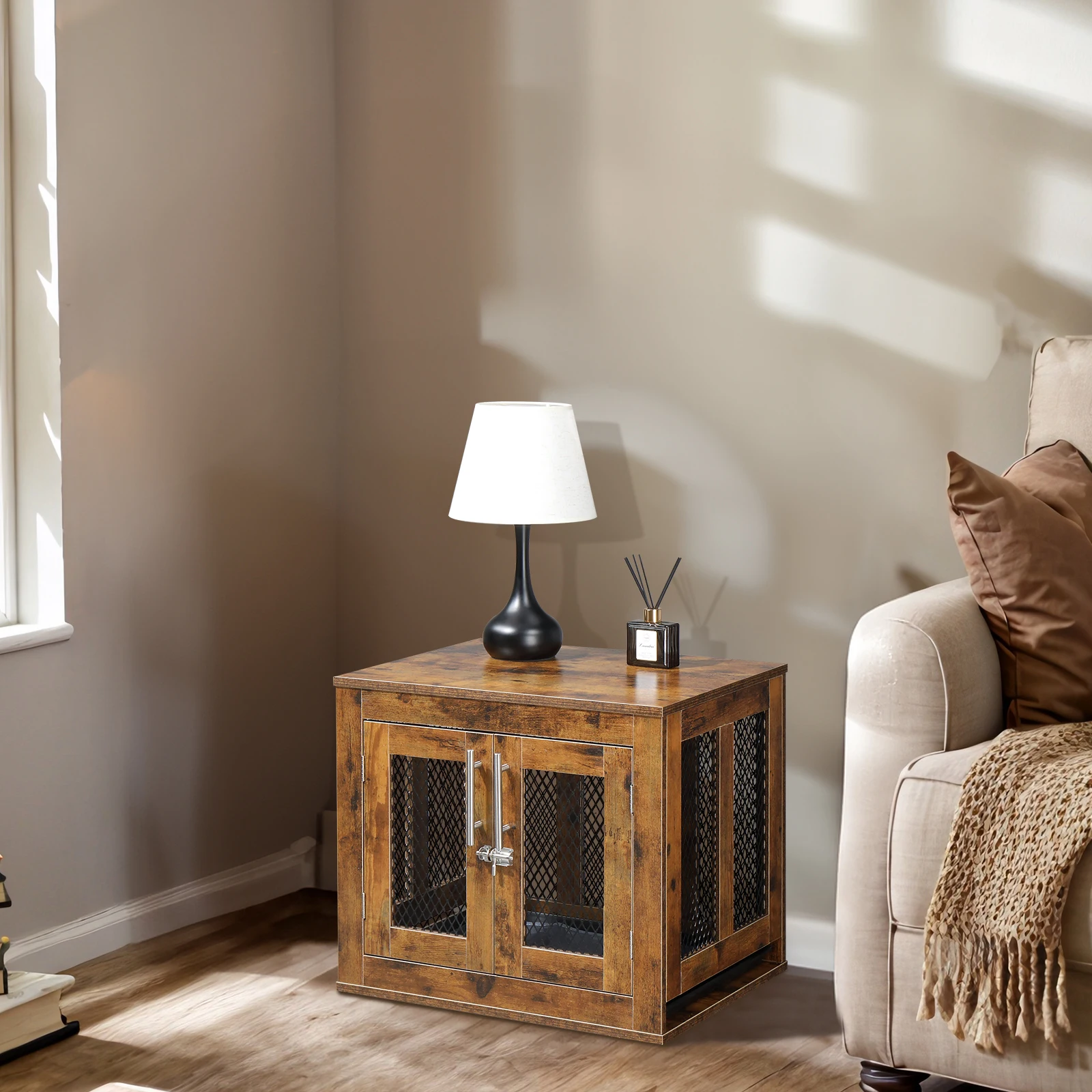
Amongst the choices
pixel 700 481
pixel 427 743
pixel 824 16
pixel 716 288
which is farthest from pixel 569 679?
pixel 824 16

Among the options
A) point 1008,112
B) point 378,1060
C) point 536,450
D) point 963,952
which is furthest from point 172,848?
point 1008,112

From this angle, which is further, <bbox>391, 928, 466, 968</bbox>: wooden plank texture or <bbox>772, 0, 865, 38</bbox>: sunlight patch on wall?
<bbox>772, 0, 865, 38</bbox>: sunlight patch on wall

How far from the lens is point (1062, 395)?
7.51 ft

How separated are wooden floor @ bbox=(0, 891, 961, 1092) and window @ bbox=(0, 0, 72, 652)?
0.65 meters

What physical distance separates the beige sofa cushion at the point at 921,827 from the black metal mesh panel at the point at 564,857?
0.53 metres

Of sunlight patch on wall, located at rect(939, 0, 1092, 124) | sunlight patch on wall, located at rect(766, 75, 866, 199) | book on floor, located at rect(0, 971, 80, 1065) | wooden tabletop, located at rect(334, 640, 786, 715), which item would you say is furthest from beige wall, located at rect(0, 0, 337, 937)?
sunlight patch on wall, located at rect(939, 0, 1092, 124)

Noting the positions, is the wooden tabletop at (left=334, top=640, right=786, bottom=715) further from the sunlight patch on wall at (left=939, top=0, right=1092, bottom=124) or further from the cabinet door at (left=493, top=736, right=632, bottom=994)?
the sunlight patch on wall at (left=939, top=0, right=1092, bottom=124)

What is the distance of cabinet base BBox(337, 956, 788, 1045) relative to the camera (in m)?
2.16

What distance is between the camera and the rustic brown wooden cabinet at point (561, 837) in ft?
7.00

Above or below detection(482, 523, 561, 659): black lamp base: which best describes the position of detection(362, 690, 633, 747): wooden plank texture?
below

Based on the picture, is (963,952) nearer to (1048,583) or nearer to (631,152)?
(1048,583)

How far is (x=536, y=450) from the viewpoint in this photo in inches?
93.5

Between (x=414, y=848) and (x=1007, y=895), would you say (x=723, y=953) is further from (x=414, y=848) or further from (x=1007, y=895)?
(x=1007, y=895)

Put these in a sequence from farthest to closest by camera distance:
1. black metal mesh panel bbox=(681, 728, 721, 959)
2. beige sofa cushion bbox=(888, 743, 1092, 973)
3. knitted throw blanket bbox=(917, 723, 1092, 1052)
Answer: black metal mesh panel bbox=(681, 728, 721, 959), beige sofa cushion bbox=(888, 743, 1092, 973), knitted throw blanket bbox=(917, 723, 1092, 1052)
